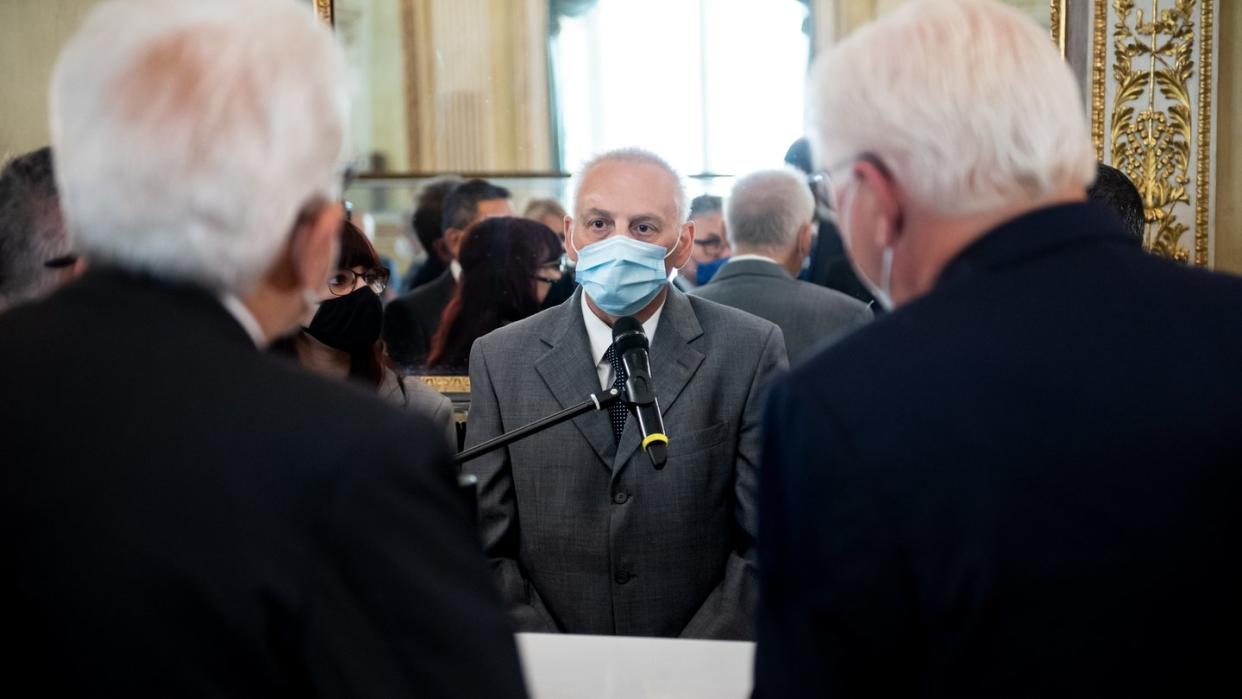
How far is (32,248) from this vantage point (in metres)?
2.10

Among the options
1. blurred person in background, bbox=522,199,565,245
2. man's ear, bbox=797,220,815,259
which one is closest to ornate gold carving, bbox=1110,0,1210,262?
man's ear, bbox=797,220,815,259

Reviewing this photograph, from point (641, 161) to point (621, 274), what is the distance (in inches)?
13.7

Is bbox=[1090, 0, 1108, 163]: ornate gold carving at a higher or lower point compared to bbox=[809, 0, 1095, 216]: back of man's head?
higher

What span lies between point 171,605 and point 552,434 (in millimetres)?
1824

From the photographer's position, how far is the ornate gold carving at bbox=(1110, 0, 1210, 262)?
4355 mm

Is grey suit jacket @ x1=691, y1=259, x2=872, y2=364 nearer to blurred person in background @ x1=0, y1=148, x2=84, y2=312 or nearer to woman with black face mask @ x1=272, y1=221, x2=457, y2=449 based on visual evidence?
woman with black face mask @ x1=272, y1=221, x2=457, y2=449

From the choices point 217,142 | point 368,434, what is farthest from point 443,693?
point 217,142

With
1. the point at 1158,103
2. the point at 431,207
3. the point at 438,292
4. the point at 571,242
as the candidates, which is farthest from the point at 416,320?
the point at 1158,103

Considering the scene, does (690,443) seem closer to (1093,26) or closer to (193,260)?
(193,260)

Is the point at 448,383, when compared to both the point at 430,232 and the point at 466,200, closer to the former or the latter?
the point at 430,232

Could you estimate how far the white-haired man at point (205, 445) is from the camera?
1023 millimetres

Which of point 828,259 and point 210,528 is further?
point 828,259

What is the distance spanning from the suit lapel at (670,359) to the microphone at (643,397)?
556mm

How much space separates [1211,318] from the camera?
127 cm
